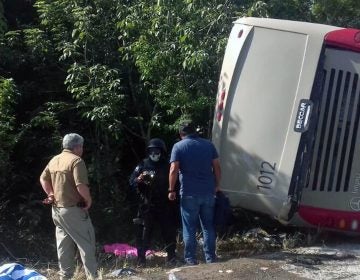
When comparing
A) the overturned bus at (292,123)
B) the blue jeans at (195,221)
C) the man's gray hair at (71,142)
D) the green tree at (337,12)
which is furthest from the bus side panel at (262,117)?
the green tree at (337,12)

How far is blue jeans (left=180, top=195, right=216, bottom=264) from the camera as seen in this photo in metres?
7.40

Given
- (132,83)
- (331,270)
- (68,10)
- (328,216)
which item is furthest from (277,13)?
(331,270)

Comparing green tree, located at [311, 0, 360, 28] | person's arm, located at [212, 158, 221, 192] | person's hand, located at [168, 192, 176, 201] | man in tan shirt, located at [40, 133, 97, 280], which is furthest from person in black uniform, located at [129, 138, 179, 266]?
green tree, located at [311, 0, 360, 28]

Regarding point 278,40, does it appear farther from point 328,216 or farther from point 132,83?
point 132,83

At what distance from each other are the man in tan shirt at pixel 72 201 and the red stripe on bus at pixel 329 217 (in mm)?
2480

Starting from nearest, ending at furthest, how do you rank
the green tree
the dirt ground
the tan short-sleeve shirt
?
the dirt ground → the tan short-sleeve shirt → the green tree

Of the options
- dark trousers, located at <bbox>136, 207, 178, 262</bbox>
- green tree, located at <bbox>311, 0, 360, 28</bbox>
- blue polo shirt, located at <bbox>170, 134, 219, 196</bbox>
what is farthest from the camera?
green tree, located at <bbox>311, 0, 360, 28</bbox>

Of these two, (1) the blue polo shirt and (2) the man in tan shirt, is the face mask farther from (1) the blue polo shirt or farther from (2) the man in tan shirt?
(2) the man in tan shirt

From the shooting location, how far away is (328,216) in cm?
786

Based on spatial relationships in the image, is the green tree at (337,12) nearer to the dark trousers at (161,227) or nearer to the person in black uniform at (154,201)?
the person in black uniform at (154,201)

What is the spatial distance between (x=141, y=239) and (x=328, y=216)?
2.20m

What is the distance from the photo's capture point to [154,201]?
25.8ft

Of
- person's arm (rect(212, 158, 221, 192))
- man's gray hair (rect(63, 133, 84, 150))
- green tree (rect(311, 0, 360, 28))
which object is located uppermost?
green tree (rect(311, 0, 360, 28))

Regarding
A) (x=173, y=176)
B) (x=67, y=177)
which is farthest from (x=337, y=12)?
(x=67, y=177)
